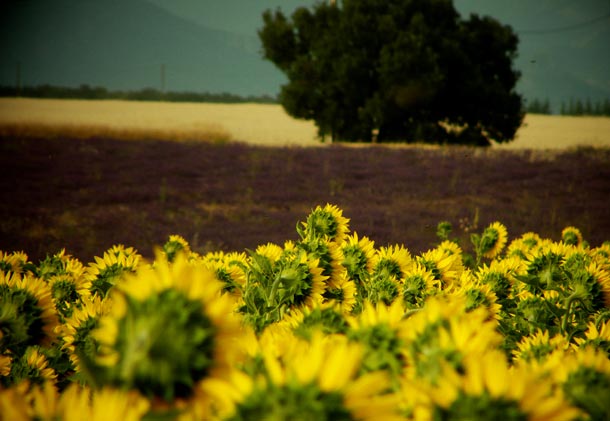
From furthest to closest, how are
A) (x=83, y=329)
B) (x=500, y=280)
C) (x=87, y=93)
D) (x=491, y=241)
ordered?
1. (x=87, y=93)
2. (x=491, y=241)
3. (x=500, y=280)
4. (x=83, y=329)

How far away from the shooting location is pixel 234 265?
2.05m

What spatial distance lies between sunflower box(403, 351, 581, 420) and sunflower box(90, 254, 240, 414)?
22 centimetres

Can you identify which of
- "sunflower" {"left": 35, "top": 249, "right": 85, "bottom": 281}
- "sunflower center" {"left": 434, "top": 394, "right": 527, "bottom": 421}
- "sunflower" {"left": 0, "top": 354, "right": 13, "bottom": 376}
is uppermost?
"sunflower center" {"left": 434, "top": 394, "right": 527, "bottom": 421}

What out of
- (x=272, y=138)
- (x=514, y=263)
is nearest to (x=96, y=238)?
(x=514, y=263)

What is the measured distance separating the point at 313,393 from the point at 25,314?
0.89 m

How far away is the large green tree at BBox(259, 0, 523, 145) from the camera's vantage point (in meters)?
21.3

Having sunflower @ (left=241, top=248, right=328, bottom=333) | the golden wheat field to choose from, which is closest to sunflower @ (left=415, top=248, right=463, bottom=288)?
sunflower @ (left=241, top=248, right=328, bottom=333)

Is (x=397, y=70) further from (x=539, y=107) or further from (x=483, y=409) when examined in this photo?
(x=539, y=107)

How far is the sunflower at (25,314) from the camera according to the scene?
41.9 inches

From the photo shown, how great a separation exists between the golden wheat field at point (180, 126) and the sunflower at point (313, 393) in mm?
18494

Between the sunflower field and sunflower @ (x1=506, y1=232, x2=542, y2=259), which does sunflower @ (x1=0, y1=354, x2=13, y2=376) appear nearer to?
the sunflower field

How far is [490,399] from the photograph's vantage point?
→ 19.0 inches

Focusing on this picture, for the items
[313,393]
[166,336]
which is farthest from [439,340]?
[166,336]

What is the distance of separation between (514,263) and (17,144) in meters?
12.1
